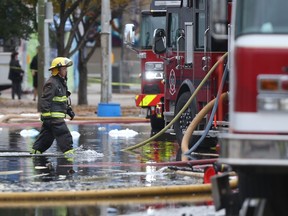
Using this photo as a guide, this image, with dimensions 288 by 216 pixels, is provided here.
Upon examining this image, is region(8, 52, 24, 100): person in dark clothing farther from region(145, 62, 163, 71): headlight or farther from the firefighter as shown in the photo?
the firefighter

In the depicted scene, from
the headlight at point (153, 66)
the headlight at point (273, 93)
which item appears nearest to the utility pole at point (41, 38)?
the headlight at point (153, 66)

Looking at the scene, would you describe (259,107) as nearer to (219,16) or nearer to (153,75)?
(219,16)

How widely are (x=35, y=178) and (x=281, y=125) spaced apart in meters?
6.03

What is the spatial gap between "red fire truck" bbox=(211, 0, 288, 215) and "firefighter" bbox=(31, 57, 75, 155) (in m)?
7.85

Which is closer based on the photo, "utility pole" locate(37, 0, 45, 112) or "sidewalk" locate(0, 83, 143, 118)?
"utility pole" locate(37, 0, 45, 112)

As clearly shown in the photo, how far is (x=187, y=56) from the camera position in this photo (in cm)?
1630

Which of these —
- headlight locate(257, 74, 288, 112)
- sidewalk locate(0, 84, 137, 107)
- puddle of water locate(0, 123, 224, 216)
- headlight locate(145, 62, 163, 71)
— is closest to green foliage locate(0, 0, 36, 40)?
sidewalk locate(0, 84, 137, 107)

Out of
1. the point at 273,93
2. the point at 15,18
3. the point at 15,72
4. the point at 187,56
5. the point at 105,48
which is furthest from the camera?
the point at 15,72

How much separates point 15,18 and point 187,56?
51.4ft

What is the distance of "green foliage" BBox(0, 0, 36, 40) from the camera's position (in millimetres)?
30781

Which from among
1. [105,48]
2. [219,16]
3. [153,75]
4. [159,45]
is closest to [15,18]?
[105,48]

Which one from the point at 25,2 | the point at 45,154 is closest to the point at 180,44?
the point at 45,154

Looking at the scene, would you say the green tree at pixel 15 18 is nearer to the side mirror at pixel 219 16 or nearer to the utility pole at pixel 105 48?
the utility pole at pixel 105 48

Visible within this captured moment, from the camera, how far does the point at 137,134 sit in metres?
21.0
